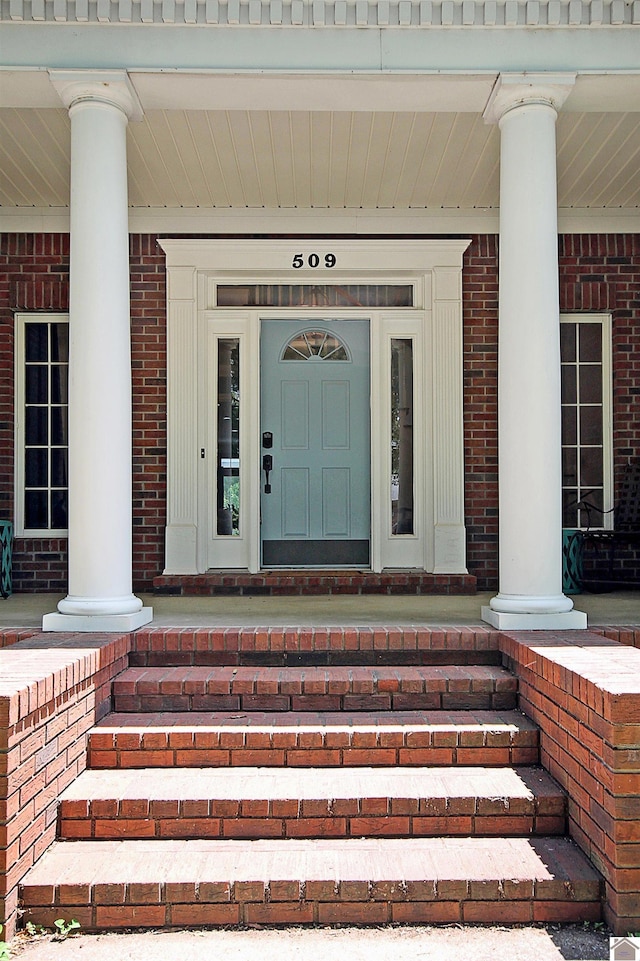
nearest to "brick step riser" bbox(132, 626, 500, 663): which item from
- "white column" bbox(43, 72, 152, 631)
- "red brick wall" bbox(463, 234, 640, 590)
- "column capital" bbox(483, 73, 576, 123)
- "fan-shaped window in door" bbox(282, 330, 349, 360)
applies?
"white column" bbox(43, 72, 152, 631)

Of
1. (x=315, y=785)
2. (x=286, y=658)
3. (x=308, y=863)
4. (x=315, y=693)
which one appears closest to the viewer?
(x=308, y=863)

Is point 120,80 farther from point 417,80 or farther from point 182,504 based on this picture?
point 182,504

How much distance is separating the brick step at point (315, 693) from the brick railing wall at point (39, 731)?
8.0 inches

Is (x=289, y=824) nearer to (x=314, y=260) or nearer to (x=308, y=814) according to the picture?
(x=308, y=814)

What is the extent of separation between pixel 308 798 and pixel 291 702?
27.3 inches

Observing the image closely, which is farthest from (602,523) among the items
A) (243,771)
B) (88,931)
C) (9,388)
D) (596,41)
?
(88,931)

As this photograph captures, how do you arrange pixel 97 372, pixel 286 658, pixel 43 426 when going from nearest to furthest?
pixel 286 658, pixel 97 372, pixel 43 426

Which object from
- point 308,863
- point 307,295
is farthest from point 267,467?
point 308,863

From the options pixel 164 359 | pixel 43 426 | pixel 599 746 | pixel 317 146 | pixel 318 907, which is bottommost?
pixel 318 907

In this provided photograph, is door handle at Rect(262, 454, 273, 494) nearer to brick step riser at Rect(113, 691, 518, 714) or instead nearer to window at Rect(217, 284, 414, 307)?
window at Rect(217, 284, 414, 307)

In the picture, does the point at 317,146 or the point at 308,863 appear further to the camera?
the point at 317,146

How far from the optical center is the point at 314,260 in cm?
665

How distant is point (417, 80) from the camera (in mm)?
4398

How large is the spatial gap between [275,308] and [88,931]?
4.91 m
